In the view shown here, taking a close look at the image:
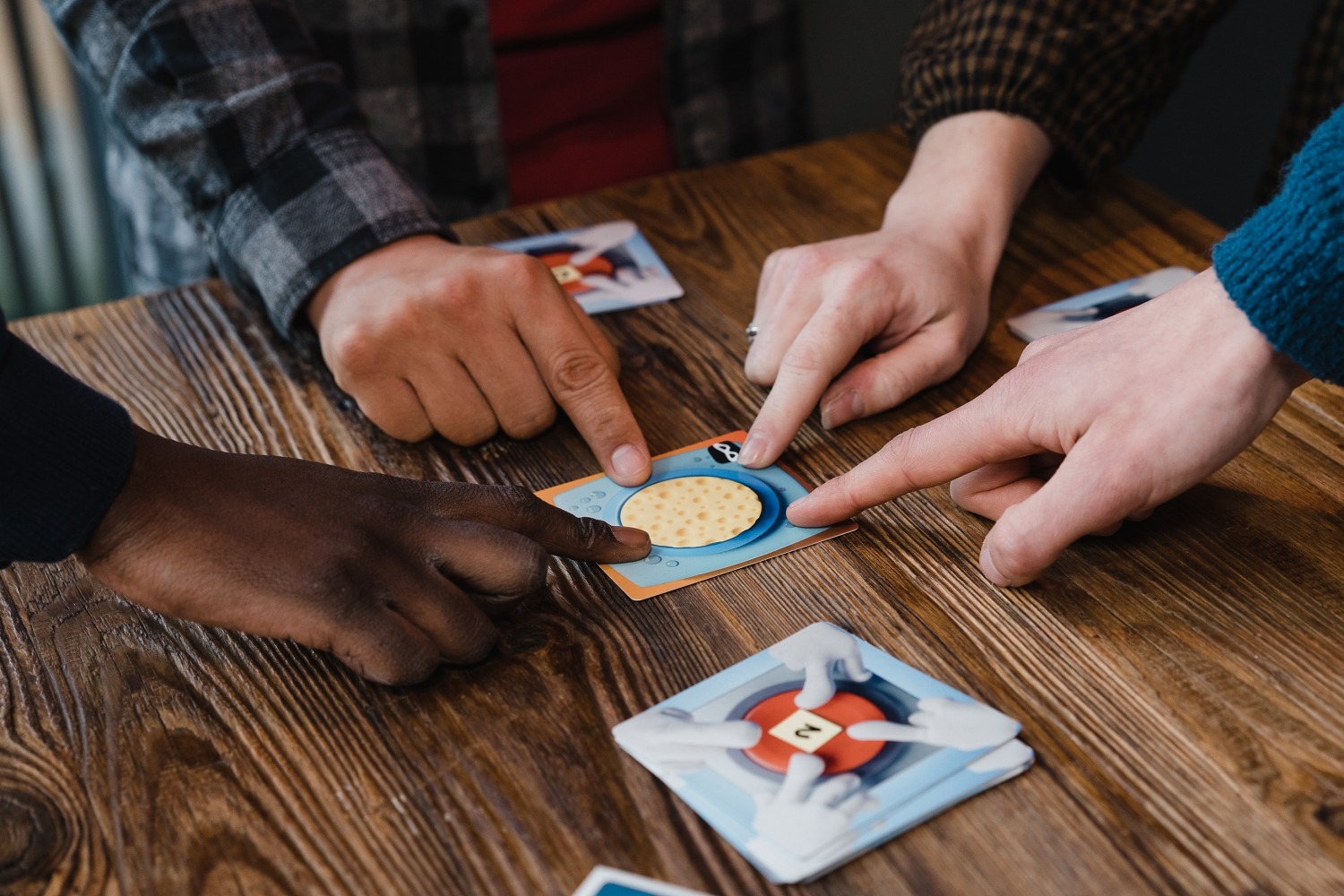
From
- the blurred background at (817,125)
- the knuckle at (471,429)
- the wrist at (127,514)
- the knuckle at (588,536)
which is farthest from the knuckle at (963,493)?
the blurred background at (817,125)

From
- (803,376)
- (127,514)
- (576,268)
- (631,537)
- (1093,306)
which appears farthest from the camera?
(576,268)

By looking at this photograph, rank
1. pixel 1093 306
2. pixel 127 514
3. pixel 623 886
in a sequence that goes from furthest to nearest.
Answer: pixel 1093 306
pixel 127 514
pixel 623 886

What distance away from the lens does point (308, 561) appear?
622mm

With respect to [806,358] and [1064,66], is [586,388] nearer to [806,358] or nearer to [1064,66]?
[806,358]

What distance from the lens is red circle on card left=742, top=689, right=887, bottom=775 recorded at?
22.2 inches

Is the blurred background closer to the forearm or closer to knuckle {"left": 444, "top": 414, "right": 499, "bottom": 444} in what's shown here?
the forearm

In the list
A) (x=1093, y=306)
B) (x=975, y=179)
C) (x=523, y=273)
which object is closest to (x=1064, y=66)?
(x=975, y=179)

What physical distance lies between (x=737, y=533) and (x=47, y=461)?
1.32 ft

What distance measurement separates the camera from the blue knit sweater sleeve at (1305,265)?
0.62 metres

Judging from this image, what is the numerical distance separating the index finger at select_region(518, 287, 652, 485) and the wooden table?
0.10 feet

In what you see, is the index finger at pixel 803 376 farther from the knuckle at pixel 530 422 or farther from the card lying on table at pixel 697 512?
the knuckle at pixel 530 422

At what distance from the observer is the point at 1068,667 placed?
24.6 inches

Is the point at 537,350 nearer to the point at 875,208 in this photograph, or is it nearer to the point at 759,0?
the point at 875,208

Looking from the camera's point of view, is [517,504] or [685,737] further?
[517,504]
